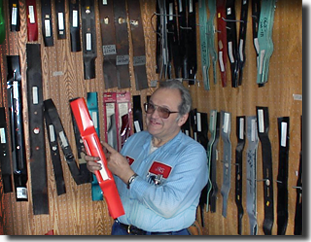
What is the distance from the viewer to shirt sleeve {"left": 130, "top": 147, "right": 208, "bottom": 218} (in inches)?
72.8

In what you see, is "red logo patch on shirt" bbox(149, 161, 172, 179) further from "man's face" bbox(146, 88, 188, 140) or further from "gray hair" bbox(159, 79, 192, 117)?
"gray hair" bbox(159, 79, 192, 117)

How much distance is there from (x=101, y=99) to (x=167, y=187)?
1549 mm

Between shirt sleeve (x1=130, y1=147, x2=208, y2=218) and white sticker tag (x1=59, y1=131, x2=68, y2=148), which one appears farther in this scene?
white sticker tag (x1=59, y1=131, x2=68, y2=148)

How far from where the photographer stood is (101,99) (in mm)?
3219

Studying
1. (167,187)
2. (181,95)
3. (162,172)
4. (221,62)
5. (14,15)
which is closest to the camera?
(167,187)

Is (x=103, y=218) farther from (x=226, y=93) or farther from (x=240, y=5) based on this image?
(x=240, y=5)

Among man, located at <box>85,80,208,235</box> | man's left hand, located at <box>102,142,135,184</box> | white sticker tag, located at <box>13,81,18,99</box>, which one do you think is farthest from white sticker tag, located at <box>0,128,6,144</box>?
man's left hand, located at <box>102,142,135,184</box>

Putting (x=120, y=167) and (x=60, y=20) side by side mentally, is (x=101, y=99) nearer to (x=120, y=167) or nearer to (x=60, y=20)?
(x=60, y=20)

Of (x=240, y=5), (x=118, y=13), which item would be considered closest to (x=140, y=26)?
(x=118, y=13)

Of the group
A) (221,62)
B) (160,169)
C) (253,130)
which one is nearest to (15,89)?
(160,169)

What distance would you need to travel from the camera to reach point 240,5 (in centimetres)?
223

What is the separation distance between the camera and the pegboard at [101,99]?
192 centimetres

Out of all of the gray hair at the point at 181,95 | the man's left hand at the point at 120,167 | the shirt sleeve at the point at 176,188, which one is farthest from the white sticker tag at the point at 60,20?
the shirt sleeve at the point at 176,188

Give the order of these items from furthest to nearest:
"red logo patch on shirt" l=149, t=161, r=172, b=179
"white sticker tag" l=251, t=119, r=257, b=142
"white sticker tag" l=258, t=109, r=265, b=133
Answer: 1. "white sticker tag" l=251, t=119, r=257, b=142
2. "white sticker tag" l=258, t=109, r=265, b=133
3. "red logo patch on shirt" l=149, t=161, r=172, b=179
